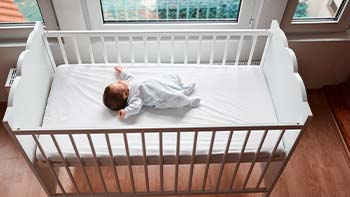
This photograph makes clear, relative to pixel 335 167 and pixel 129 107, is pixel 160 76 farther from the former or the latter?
pixel 335 167

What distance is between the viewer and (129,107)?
4.63ft

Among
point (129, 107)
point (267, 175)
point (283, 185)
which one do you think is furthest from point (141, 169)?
point (283, 185)

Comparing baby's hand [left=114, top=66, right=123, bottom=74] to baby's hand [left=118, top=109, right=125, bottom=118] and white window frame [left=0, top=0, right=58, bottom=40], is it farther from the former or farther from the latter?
white window frame [left=0, top=0, right=58, bottom=40]

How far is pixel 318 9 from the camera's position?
72.9 inches

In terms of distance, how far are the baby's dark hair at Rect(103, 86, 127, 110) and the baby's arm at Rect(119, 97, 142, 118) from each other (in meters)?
0.04

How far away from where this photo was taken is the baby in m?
1.42

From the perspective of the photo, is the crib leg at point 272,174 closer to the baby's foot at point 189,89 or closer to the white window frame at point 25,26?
the baby's foot at point 189,89

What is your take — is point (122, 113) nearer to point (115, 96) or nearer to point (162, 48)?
point (115, 96)

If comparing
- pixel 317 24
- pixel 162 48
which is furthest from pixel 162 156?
pixel 317 24

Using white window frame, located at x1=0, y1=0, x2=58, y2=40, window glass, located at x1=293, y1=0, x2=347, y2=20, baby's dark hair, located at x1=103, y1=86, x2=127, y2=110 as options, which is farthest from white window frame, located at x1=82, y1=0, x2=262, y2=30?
baby's dark hair, located at x1=103, y1=86, x2=127, y2=110

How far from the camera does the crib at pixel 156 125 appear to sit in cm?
123

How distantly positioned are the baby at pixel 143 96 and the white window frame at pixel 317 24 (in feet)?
2.53

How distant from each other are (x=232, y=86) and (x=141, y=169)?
0.69 m

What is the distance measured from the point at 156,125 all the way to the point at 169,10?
0.85m
